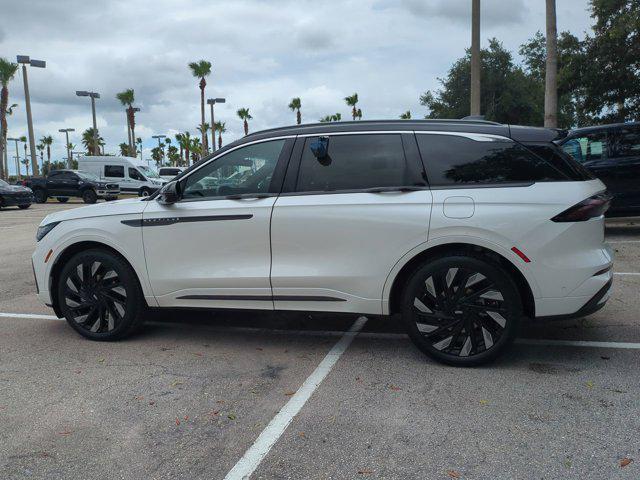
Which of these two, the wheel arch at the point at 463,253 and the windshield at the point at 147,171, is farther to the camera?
the windshield at the point at 147,171

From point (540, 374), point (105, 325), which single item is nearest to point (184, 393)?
point (105, 325)

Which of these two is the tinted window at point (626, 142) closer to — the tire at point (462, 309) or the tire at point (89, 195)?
the tire at point (462, 309)

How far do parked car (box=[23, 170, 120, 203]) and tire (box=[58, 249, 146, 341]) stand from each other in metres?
23.5

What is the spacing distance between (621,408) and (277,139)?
2966 millimetres

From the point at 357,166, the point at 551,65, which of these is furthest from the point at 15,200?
the point at 357,166

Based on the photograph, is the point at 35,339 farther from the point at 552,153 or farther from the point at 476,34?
the point at 476,34

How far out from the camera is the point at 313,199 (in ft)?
13.7

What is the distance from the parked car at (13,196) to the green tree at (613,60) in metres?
20.9

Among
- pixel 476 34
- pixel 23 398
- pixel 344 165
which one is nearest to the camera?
pixel 23 398

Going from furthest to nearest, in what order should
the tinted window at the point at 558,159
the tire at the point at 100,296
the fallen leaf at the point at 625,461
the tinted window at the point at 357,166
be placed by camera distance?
the tire at the point at 100,296
the tinted window at the point at 357,166
the tinted window at the point at 558,159
the fallen leaf at the point at 625,461

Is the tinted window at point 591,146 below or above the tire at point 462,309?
above

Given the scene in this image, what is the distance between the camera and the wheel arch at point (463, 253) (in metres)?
3.87

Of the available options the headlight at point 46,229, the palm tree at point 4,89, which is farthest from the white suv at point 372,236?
the palm tree at point 4,89

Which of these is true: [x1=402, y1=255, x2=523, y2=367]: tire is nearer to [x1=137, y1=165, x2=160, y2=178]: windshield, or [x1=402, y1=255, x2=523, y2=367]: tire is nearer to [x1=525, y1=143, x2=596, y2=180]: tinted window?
[x1=525, y1=143, x2=596, y2=180]: tinted window
